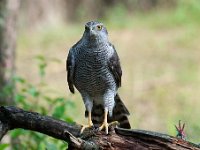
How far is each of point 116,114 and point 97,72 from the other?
43cm

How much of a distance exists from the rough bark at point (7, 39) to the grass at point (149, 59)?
249 centimetres

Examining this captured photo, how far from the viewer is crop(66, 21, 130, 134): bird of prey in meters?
5.52

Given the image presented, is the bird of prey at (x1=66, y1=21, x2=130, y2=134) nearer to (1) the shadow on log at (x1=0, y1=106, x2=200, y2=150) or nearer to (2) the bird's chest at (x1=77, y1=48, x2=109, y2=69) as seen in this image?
(2) the bird's chest at (x1=77, y1=48, x2=109, y2=69)

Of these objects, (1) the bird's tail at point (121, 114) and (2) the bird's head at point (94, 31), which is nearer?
(2) the bird's head at point (94, 31)

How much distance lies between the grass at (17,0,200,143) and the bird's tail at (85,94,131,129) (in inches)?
117

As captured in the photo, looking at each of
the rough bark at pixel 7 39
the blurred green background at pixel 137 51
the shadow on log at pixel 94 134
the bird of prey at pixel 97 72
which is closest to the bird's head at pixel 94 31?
the bird of prey at pixel 97 72

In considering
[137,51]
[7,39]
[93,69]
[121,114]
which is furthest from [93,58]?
[137,51]

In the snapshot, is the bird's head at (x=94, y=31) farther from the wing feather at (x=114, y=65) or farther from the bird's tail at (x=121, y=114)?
the bird's tail at (x=121, y=114)

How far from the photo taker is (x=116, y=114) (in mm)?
5758

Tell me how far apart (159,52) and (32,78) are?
8.98 feet

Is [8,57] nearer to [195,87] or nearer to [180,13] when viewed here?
[195,87]

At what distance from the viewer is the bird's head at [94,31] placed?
543 cm

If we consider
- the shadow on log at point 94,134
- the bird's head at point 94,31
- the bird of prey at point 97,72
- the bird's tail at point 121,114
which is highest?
the bird's head at point 94,31

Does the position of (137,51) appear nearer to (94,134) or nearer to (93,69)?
(93,69)
